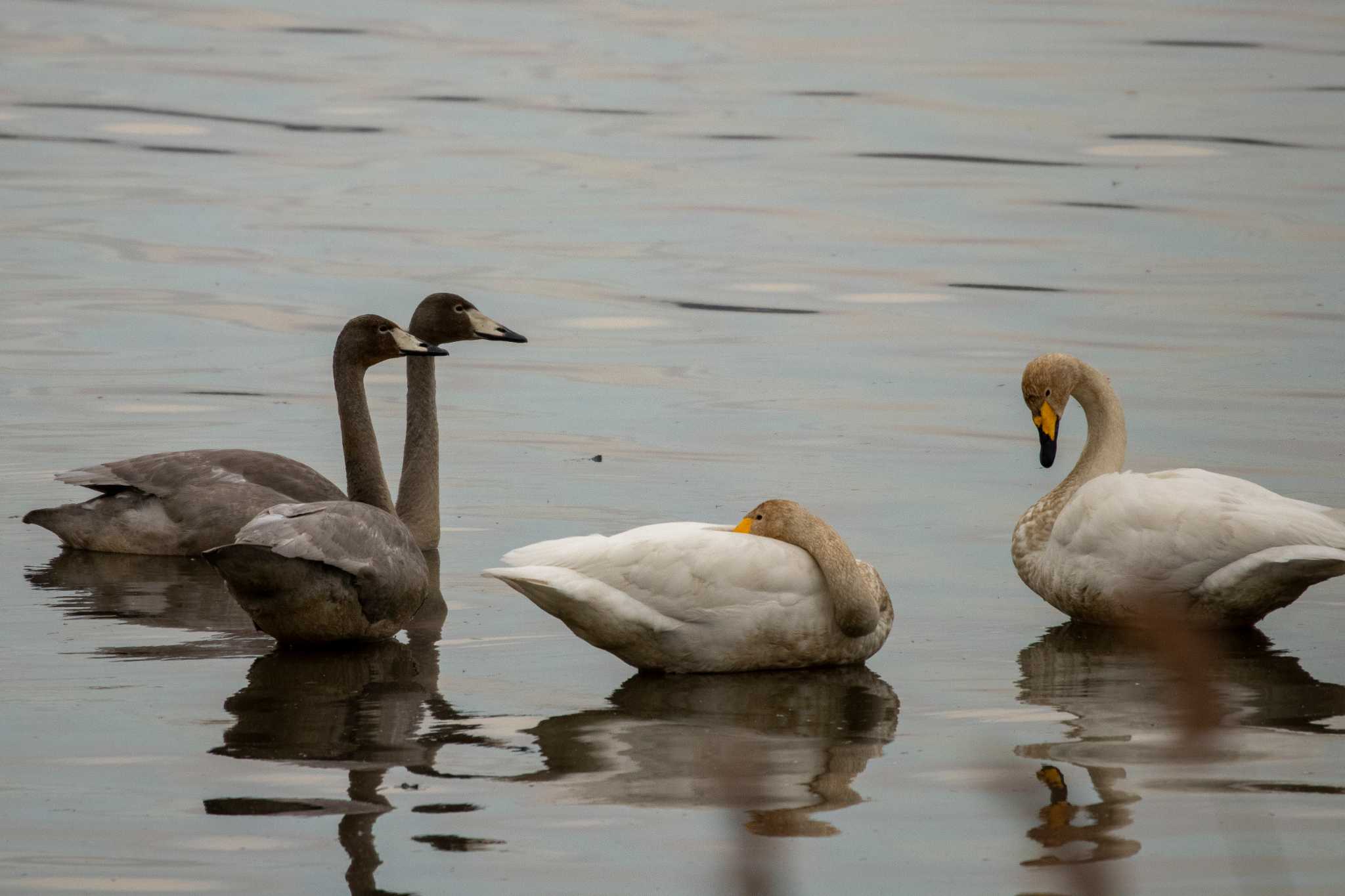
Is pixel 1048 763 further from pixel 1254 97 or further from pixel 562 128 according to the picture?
pixel 1254 97

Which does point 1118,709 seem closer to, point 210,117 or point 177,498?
point 177,498

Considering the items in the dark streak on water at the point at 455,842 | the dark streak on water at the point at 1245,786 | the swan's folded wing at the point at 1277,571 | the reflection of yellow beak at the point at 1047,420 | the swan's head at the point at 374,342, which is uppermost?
the swan's head at the point at 374,342

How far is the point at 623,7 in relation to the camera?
35.9m

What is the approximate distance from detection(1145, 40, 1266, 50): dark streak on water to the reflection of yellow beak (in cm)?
2176

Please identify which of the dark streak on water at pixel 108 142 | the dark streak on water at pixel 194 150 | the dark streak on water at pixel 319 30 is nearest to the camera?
the dark streak on water at pixel 194 150

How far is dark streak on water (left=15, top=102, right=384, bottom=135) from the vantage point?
23.6 meters

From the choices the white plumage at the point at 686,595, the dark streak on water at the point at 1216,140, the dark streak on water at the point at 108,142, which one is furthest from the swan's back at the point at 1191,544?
the dark streak on water at the point at 108,142

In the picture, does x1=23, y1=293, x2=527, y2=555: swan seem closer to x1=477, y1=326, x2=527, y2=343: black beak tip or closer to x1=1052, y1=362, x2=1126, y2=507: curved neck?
x1=477, y1=326, x2=527, y2=343: black beak tip

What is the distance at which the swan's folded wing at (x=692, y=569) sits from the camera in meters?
7.73

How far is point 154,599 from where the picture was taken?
29.7 feet

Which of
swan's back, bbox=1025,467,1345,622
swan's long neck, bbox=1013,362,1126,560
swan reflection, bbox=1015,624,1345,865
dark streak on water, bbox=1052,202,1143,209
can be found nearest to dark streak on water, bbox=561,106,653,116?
dark streak on water, bbox=1052,202,1143,209

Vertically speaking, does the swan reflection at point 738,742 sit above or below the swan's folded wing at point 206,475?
below

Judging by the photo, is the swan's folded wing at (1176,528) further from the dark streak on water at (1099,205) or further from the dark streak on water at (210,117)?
the dark streak on water at (210,117)

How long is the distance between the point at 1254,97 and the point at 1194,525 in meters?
18.5
